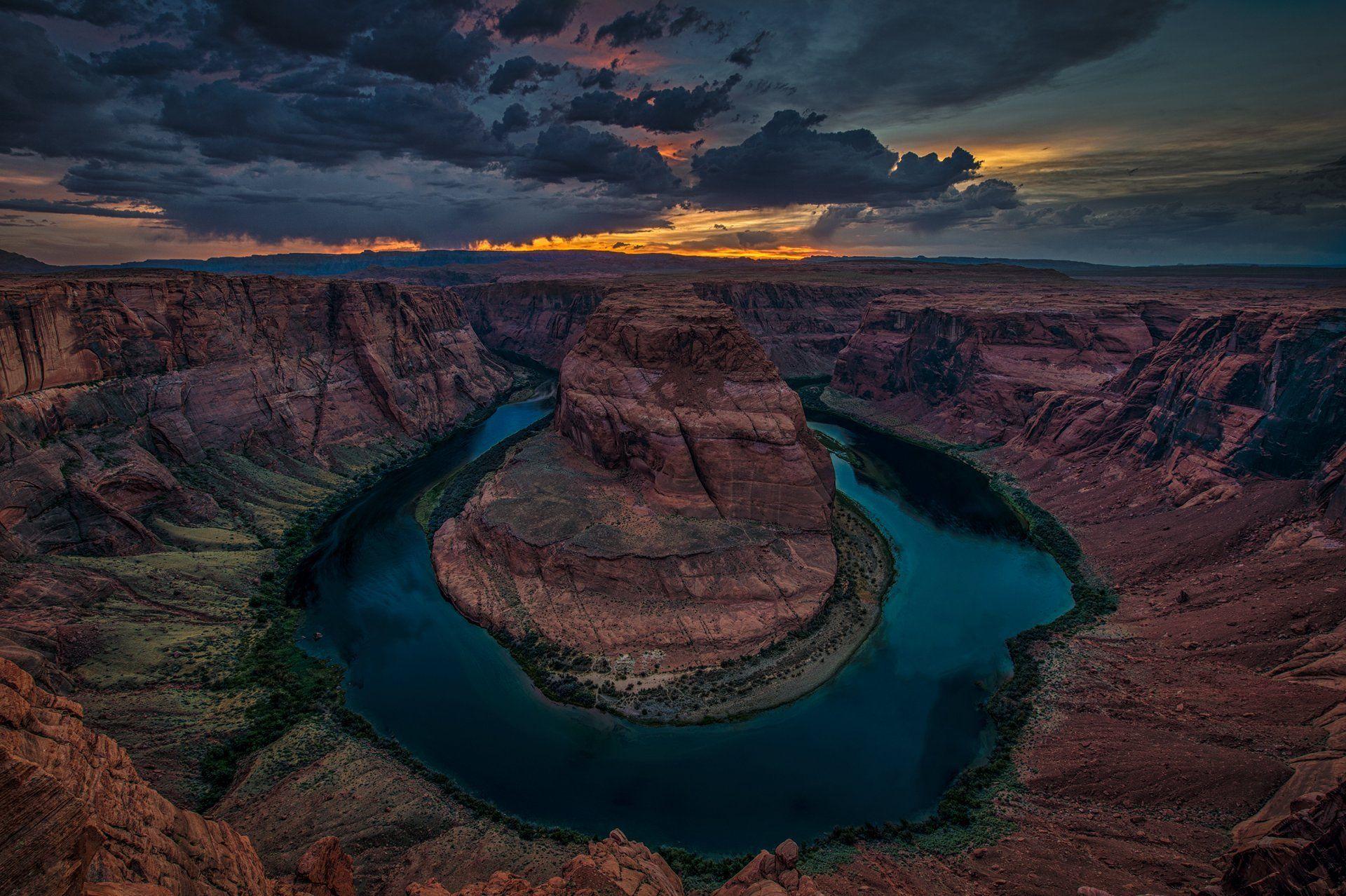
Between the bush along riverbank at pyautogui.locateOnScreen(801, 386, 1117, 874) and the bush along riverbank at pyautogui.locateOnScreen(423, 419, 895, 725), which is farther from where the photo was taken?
the bush along riverbank at pyautogui.locateOnScreen(423, 419, 895, 725)

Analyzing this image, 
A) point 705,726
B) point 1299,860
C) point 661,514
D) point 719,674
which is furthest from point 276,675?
point 1299,860

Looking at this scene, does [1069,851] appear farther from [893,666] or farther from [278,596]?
[278,596]

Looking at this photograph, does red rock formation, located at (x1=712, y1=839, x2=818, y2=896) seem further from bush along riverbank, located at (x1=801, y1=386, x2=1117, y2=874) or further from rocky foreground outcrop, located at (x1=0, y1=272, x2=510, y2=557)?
rocky foreground outcrop, located at (x1=0, y1=272, x2=510, y2=557)

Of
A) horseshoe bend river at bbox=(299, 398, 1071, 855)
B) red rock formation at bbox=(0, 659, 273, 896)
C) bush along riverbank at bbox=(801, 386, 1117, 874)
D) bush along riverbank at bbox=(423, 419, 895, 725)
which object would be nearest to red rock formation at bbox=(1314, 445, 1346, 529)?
bush along riverbank at bbox=(801, 386, 1117, 874)

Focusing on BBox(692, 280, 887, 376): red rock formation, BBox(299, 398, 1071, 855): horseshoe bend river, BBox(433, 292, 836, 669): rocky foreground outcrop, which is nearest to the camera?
BBox(299, 398, 1071, 855): horseshoe bend river

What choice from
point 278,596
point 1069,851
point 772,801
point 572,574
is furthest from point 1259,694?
point 278,596

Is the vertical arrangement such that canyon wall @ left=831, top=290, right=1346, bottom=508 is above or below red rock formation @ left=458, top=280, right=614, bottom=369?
below

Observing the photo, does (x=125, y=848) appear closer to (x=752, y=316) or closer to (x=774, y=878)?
(x=774, y=878)
